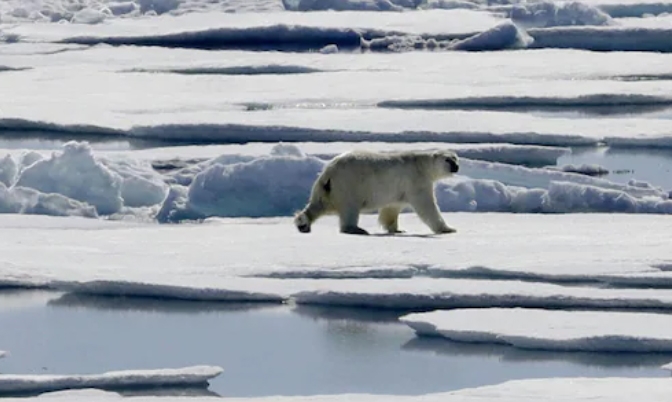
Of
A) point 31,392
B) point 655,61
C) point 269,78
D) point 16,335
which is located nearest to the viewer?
point 31,392

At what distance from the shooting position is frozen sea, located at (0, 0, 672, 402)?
5.00 m

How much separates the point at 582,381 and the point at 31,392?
155 centimetres

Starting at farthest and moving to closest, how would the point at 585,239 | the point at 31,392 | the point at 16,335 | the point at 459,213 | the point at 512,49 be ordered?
1. the point at 512,49
2. the point at 459,213
3. the point at 585,239
4. the point at 16,335
5. the point at 31,392

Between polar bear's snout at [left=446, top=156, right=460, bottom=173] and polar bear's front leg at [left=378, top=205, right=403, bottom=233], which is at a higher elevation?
polar bear's snout at [left=446, top=156, right=460, bottom=173]

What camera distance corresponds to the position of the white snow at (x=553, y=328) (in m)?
5.05

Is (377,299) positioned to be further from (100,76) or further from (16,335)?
(100,76)

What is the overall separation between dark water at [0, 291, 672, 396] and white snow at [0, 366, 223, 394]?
11cm

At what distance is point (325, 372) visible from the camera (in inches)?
195

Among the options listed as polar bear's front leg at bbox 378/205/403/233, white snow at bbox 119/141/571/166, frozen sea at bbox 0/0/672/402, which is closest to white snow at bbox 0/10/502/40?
frozen sea at bbox 0/0/672/402

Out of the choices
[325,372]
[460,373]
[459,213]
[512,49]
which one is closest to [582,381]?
[460,373]

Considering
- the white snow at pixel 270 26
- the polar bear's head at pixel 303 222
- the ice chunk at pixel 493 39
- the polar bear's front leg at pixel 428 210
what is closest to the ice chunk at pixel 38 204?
the polar bear's head at pixel 303 222

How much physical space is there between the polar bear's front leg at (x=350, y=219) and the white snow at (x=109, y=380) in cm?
244

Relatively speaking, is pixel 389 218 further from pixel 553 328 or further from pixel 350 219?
pixel 553 328

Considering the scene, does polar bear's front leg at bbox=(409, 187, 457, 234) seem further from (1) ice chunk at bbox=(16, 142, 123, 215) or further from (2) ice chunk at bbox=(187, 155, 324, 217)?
(1) ice chunk at bbox=(16, 142, 123, 215)
